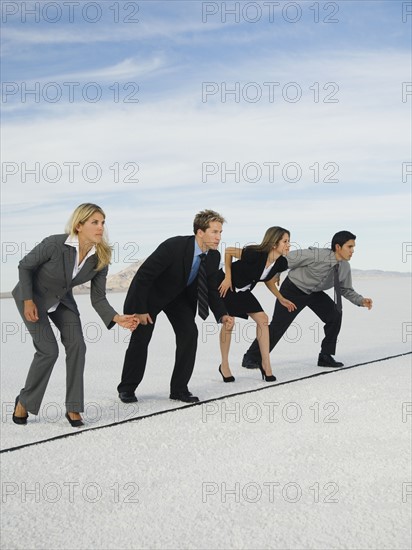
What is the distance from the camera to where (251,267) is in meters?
7.88

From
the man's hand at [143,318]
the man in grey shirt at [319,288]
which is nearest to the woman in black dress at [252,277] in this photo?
the man in grey shirt at [319,288]

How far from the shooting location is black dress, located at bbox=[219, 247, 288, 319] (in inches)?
310

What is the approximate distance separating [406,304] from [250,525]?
18.6 m

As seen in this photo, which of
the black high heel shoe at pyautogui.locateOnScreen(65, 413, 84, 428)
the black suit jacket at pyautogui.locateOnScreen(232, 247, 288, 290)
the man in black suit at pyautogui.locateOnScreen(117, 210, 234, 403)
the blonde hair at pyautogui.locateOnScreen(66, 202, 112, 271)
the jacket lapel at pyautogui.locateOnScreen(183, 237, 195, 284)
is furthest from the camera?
the black suit jacket at pyautogui.locateOnScreen(232, 247, 288, 290)

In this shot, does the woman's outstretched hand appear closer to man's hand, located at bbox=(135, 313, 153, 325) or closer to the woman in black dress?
the woman in black dress

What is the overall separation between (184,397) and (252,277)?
1.57 metres

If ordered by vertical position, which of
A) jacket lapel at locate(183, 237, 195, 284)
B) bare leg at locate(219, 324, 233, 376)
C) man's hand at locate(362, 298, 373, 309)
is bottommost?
bare leg at locate(219, 324, 233, 376)

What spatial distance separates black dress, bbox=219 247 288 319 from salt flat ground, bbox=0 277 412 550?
784mm

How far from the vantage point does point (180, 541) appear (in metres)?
3.84

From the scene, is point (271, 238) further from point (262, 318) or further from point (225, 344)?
point (225, 344)

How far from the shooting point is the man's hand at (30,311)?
567 cm

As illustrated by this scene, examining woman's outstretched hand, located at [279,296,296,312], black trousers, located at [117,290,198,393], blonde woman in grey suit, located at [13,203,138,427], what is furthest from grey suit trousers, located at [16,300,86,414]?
woman's outstretched hand, located at [279,296,296,312]

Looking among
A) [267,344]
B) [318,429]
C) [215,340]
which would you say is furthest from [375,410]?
[215,340]

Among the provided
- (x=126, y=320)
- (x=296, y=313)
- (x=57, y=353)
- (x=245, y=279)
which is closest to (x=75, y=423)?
(x=57, y=353)
